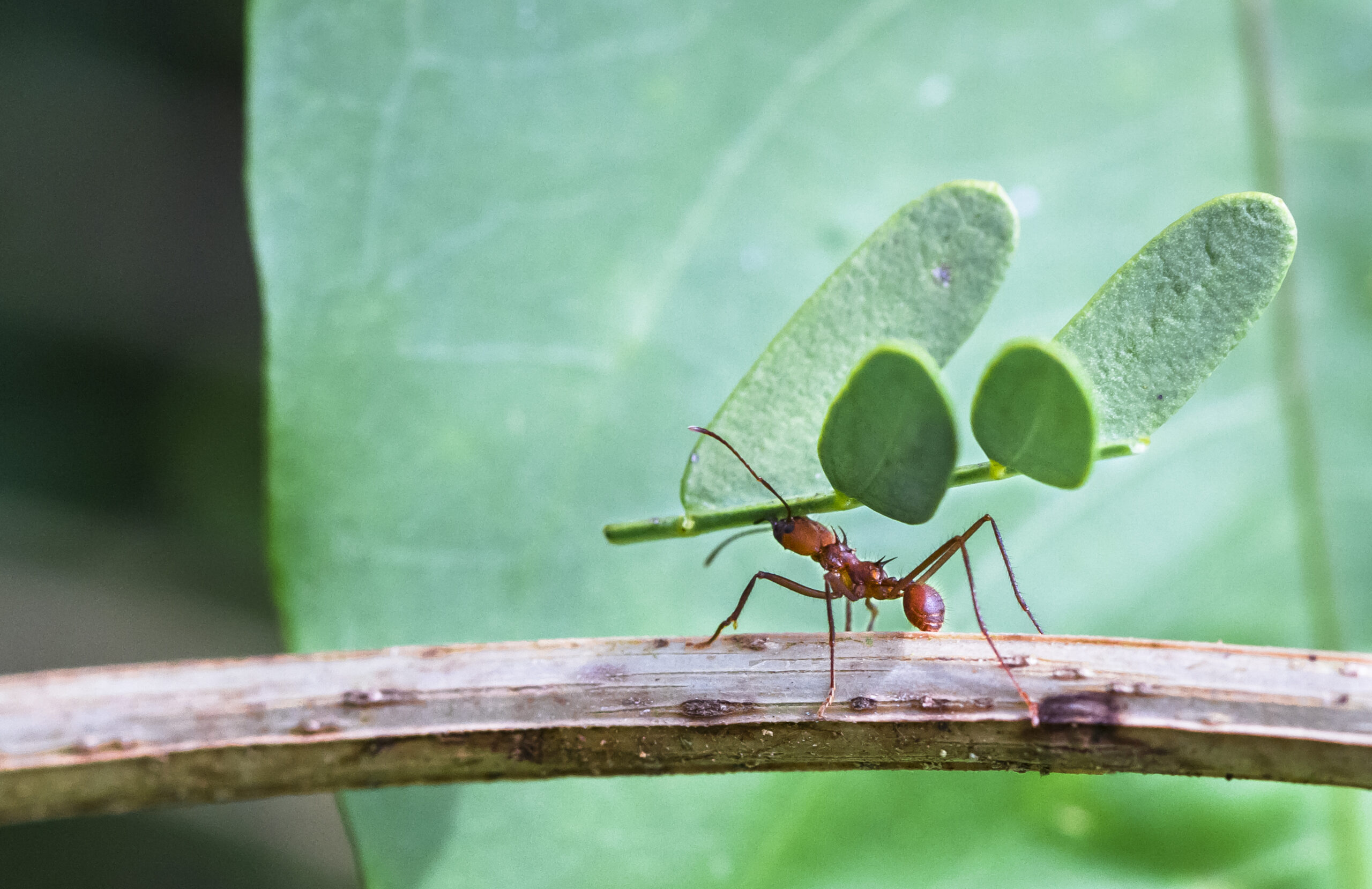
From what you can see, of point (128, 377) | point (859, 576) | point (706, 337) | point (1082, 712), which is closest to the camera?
point (1082, 712)

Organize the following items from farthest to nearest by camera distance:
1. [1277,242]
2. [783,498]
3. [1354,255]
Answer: [1354,255], [783,498], [1277,242]

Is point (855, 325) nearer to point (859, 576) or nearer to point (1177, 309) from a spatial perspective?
point (1177, 309)

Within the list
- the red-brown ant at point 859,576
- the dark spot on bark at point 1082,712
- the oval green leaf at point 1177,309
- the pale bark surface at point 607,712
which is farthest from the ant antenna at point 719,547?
the oval green leaf at point 1177,309

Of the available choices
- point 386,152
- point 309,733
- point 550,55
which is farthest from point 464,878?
point 550,55

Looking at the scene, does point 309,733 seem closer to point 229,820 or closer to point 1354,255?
point 229,820

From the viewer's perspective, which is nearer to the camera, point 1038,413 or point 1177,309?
point 1038,413

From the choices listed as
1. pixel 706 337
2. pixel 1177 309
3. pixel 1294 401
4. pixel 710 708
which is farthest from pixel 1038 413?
pixel 1294 401
